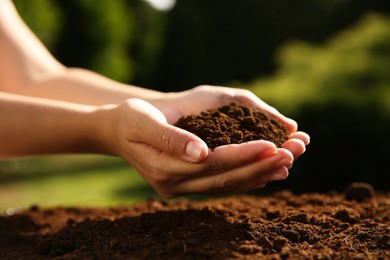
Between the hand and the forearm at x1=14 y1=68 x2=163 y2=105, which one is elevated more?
the forearm at x1=14 y1=68 x2=163 y2=105

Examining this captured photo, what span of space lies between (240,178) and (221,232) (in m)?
0.32

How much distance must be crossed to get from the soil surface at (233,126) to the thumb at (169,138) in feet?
0.74

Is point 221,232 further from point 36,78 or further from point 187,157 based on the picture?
point 36,78

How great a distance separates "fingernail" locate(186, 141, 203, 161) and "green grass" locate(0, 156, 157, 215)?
4.61m

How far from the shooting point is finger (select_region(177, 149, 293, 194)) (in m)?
2.54

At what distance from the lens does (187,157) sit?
8.19 feet

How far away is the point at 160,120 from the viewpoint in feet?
8.64

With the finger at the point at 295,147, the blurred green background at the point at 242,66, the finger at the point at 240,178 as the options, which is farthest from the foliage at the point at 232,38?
the finger at the point at 240,178

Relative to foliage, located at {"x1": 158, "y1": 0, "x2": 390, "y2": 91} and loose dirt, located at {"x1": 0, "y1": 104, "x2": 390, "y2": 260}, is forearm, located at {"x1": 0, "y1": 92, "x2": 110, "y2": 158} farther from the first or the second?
foliage, located at {"x1": 158, "y1": 0, "x2": 390, "y2": 91}

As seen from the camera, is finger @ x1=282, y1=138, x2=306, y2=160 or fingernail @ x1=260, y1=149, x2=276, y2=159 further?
finger @ x1=282, y1=138, x2=306, y2=160

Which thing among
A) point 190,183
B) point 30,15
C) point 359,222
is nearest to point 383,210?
point 359,222

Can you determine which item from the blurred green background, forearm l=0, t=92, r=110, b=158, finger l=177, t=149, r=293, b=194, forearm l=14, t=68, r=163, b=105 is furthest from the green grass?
finger l=177, t=149, r=293, b=194

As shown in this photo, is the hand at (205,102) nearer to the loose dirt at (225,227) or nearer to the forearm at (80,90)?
the loose dirt at (225,227)

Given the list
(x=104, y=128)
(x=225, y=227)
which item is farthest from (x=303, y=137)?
(x=104, y=128)
